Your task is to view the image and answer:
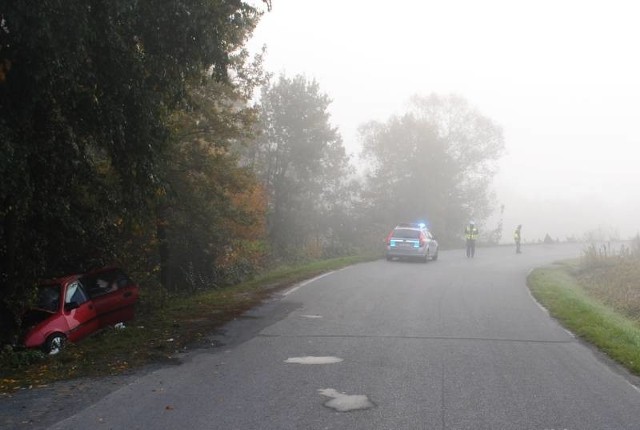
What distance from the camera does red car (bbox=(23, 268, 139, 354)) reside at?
34.0ft

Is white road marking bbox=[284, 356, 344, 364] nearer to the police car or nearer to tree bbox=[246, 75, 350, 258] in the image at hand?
the police car

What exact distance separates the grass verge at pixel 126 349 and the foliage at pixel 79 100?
1.80 m

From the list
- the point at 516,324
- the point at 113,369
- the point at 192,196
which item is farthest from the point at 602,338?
the point at 192,196

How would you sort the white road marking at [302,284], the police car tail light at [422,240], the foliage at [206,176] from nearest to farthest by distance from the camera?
1. the white road marking at [302,284]
2. the foliage at [206,176]
3. the police car tail light at [422,240]

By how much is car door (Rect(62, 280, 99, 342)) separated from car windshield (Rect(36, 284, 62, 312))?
157 mm

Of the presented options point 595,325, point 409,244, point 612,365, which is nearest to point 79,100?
point 612,365

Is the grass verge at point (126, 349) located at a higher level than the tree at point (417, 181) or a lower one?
lower

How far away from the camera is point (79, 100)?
8883 millimetres

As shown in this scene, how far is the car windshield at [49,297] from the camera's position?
35.7 feet

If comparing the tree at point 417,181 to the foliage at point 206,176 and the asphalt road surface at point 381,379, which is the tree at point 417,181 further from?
the asphalt road surface at point 381,379

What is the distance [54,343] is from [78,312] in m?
0.92

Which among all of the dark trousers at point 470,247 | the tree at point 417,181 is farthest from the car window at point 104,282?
the tree at point 417,181

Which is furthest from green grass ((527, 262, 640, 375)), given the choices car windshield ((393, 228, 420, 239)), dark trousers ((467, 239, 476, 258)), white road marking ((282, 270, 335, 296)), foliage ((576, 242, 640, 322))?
dark trousers ((467, 239, 476, 258))

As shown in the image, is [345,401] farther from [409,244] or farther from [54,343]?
[409,244]
